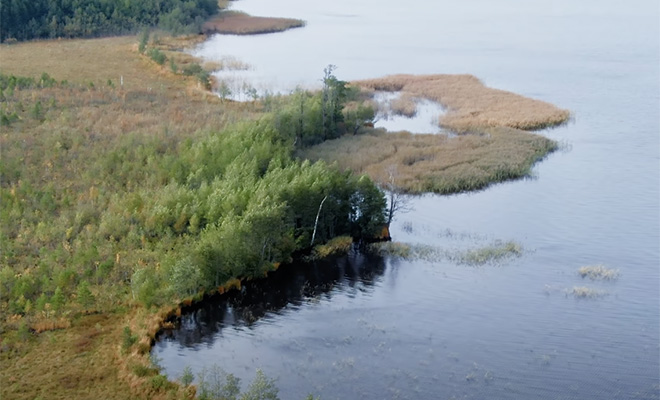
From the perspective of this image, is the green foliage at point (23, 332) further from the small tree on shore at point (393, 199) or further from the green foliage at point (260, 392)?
the small tree on shore at point (393, 199)

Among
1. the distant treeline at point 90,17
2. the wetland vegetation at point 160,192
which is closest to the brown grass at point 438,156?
the wetland vegetation at point 160,192

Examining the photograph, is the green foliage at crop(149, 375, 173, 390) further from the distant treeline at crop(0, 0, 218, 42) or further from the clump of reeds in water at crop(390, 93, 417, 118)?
the distant treeline at crop(0, 0, 218, 42)

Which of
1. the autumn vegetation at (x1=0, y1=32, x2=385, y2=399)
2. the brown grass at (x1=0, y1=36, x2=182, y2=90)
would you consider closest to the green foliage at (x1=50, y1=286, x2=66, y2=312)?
the autumn vegetation at (x1=0, y1=32, x2=385, y2=399)

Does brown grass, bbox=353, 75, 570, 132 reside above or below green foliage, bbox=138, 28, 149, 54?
below

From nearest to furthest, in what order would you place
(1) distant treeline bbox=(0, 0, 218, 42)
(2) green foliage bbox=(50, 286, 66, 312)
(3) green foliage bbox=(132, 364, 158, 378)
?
(3) green foliage bbox=(132, 364, 158, 378)
(2) green foliage bbox=(50, 286, 66, 312)
(1) distant treeline bbox=(0, 0, 218, 42)

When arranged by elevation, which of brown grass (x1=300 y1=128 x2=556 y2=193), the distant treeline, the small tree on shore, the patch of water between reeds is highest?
the distant treeline

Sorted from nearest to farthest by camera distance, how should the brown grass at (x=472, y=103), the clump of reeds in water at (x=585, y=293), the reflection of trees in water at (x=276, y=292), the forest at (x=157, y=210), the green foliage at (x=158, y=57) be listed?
the reflection of trees in water at (x=276, y=292)
the forest at (x=157, y=210)
the clump of reeds in water at (x=585, y=293)
the brown grass at (x=472, y=103)
the green foliage at (x=158, y=57)

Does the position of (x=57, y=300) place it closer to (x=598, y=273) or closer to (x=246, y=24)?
(x=598, y=273)

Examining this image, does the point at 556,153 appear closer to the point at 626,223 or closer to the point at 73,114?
the point at 626,223
